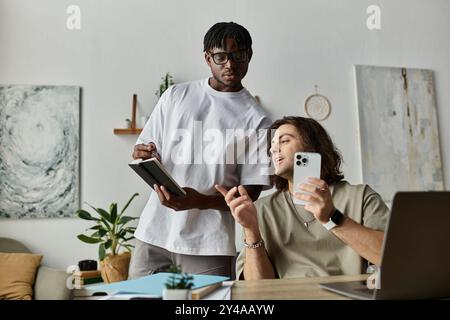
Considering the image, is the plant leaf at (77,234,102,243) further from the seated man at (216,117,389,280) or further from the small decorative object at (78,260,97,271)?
the seated man at (216,117,389,280)

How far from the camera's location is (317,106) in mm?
1214

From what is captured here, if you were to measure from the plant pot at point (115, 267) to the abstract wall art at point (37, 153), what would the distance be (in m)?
0.14

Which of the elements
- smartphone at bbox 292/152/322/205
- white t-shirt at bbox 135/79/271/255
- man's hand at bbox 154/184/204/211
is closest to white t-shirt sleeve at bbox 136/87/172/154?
white t-shirt at bbox 135/79/271/255

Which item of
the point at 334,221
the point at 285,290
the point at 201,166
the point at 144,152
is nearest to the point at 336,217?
the point at 334,221

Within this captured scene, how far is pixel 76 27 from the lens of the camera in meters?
1.09

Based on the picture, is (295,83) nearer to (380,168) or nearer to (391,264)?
(380,168)

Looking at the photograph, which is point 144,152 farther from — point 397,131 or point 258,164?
point 397,131

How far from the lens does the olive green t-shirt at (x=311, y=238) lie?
1.05 metres

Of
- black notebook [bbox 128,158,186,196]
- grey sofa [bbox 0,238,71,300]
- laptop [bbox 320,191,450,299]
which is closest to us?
laptop [bbox 320,191,450,299]

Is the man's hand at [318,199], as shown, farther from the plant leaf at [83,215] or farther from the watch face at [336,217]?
the plant leaf at [83,215]

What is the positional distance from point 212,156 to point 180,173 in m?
0.09

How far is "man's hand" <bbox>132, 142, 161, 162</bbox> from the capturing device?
1112mm

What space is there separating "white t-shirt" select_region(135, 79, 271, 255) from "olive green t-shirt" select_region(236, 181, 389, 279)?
97mm

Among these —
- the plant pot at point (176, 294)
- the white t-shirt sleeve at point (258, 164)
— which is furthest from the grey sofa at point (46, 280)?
the white t-shirt sleeve at point (258, 164)
